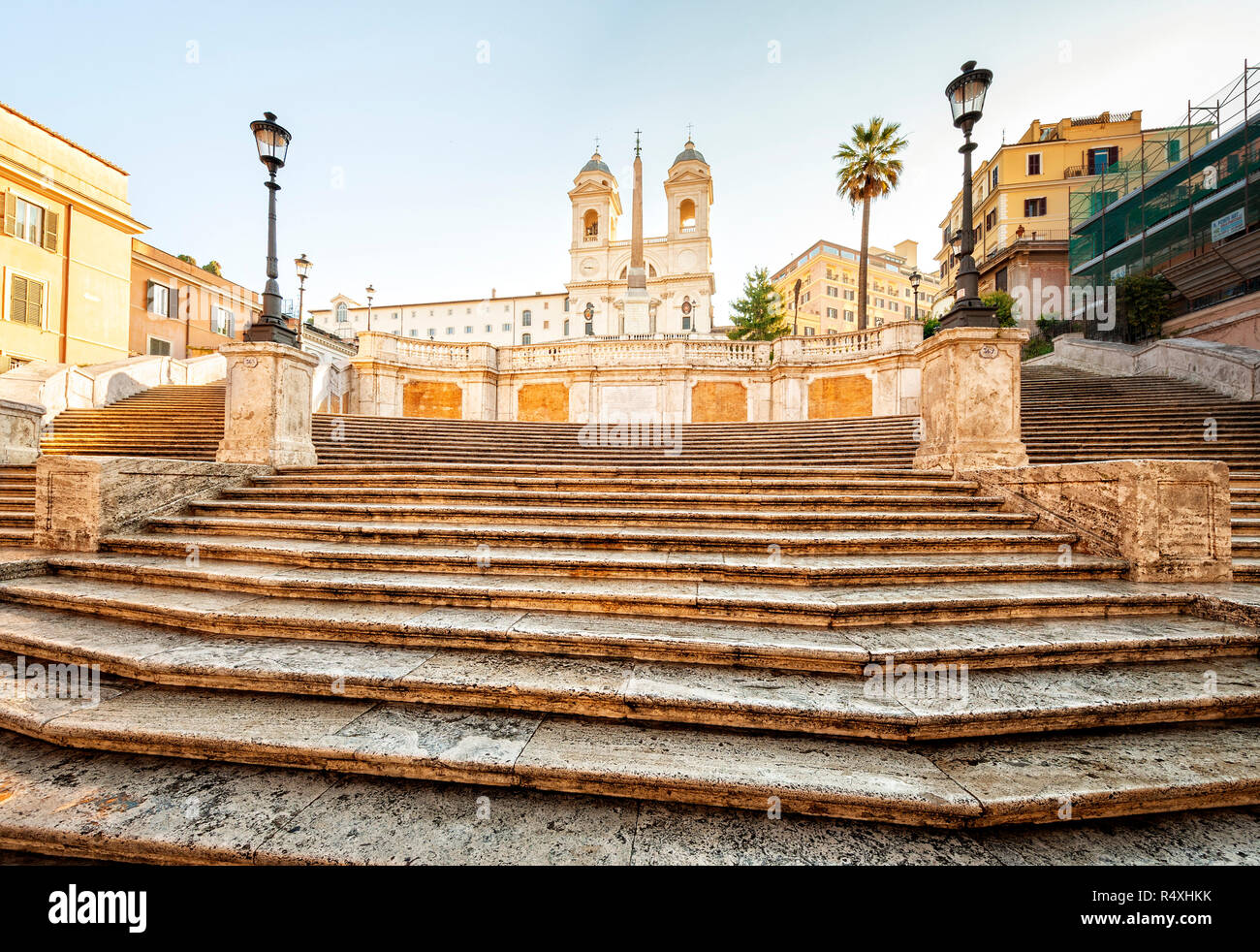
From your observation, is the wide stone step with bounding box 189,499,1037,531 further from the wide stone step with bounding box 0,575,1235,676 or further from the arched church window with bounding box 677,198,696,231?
the arched church window with bounding box 677,198,696,231

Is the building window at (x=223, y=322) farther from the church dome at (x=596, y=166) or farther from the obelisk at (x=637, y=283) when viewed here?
the church dome at (x=596, y=166)

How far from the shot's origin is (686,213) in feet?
179

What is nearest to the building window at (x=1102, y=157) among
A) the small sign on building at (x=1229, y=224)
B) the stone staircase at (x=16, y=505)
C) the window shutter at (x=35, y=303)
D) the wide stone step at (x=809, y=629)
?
the small sign on building at (x=1229, y=224)

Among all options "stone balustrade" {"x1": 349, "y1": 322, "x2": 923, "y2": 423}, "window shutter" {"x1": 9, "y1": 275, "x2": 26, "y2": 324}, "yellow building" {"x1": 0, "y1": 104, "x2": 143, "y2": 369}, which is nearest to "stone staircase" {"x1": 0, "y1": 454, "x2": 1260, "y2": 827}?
"stone balustrade" {"x1": 349, "y1": 322, "x2": 923, "y2": 423}

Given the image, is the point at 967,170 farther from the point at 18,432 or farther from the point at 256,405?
the point at 18,432

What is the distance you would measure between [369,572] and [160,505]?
3661mm

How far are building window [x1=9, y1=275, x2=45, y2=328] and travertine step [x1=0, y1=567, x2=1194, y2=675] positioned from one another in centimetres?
2477

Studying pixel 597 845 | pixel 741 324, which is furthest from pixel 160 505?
pixel 741 324

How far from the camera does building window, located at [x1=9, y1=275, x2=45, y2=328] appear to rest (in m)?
18.8

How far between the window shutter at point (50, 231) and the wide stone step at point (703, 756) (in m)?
28.6

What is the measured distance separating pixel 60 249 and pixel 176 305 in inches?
360

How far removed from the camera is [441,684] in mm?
2938

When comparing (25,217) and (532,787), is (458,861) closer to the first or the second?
(532,787)

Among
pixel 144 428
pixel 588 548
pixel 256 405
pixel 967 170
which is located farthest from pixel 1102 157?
pixel 144 428
